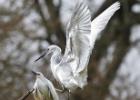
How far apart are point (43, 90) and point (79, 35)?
90 centimetres

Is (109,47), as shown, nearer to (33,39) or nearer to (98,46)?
(98,46)

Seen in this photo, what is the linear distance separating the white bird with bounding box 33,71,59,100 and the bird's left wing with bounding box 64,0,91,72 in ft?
2.25

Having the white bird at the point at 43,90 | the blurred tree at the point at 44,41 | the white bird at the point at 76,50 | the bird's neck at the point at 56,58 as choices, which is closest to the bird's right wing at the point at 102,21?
the white bird at the point at 76,50

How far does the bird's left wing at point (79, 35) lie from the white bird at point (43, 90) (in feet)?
2.25

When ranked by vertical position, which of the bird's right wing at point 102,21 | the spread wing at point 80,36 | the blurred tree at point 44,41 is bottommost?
the blurred tree at point 44,41

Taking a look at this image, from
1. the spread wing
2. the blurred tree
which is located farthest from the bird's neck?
the blurred tree

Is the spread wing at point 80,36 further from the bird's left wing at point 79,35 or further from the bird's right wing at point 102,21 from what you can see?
the bird's right wing at point 102,21

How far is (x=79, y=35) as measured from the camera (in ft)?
11.3

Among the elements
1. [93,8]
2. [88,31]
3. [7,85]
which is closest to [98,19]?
[88,31]

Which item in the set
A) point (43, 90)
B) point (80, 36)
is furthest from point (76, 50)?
point (43, 90)

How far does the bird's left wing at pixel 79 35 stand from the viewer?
10.7 feet

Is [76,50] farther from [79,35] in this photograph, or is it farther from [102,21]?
[102,21]

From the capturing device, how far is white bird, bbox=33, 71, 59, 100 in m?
2.57

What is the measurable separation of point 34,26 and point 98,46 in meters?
1.30
